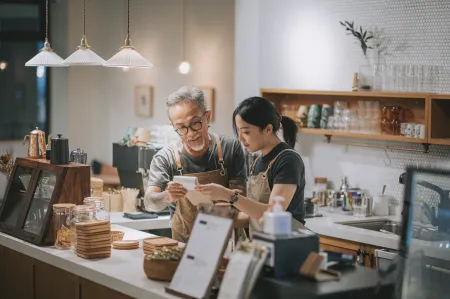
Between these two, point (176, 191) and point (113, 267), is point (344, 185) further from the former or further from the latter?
point (113, 267)

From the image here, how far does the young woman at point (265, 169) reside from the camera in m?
4.37

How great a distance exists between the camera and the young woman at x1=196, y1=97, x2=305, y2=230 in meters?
4.37

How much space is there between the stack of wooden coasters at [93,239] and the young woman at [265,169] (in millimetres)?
599

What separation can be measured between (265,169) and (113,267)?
0.98m

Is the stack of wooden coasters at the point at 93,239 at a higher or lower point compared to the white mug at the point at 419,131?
lower

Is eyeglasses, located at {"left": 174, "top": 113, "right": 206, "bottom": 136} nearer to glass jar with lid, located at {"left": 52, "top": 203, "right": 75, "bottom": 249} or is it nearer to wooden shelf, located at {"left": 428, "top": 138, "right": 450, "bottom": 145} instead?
glass jar with lid, located at {"left": 52, "top": 203, "right": 75, "bottom": 249}

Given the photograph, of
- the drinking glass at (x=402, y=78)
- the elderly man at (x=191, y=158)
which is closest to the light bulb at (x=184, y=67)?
the drinking glass at (x=402, y=78)

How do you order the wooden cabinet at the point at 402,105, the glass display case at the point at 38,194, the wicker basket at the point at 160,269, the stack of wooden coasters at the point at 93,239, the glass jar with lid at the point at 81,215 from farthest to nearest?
the wooden cabinet at the point at 402,105 → the glass display case at the point at 38,194 → the glass jar with lid at the point at 81,215 → the stack of wooden coasters at the point at 93,239 → the wicker basket at the point at 160,269

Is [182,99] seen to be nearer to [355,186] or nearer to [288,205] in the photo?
[288,205]

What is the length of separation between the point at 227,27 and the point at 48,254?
572 centimetres

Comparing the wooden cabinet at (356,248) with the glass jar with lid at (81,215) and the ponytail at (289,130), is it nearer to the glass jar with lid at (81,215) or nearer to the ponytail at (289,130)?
the ponytail at (289,130)

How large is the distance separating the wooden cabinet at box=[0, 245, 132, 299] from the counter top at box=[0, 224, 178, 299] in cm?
6

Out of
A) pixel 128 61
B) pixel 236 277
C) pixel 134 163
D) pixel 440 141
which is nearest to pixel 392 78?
pixel 440 141

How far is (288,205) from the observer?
175 inches
